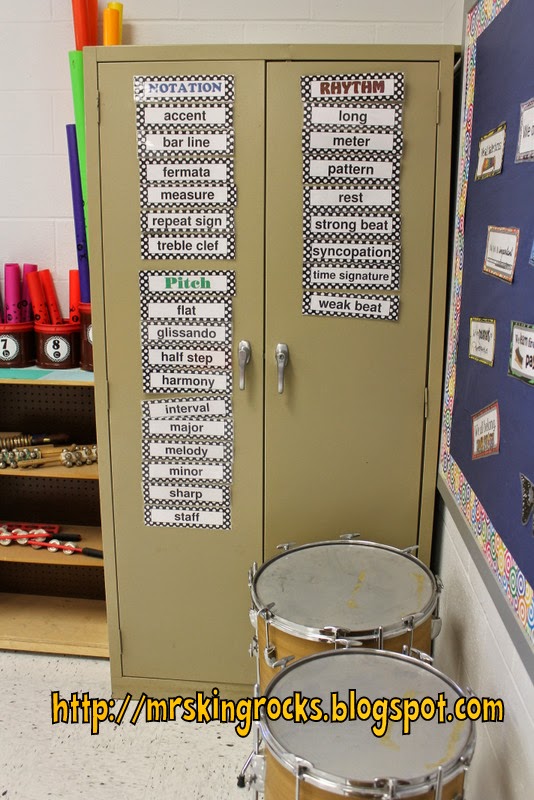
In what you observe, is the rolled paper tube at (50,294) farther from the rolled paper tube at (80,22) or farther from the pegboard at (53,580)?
the pegboard at (53,580)

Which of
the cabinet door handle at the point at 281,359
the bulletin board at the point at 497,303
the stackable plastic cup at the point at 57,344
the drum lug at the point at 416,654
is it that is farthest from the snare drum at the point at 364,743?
the stackable plastic cup at the point at 57,344

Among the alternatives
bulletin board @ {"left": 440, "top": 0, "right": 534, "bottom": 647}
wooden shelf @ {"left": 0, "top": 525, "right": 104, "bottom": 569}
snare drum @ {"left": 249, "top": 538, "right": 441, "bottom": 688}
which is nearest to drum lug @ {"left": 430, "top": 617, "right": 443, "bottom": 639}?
snare drum @ {"left": 249, "top": 538, "right": 441, "bottom": 688}

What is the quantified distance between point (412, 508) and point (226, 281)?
828mm

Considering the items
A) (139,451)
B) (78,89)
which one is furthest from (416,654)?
(78,89)

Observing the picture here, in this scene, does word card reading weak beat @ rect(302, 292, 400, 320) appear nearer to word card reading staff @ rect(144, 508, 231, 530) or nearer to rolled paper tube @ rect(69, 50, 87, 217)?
word card reading staff @ rect(144, 508, 231, 530)

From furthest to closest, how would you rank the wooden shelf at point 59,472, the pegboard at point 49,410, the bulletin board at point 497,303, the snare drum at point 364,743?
the pegboard at point 49,410 < the wooden shelf at point 59,472 < the bulletin board at point 497,303 < the snare drum at point 364,743

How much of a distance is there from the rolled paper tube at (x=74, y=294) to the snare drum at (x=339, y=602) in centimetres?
119

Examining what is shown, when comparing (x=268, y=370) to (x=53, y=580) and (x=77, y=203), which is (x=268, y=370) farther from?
(x=53, y=580)

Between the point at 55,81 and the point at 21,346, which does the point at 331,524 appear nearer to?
the point at 21,346

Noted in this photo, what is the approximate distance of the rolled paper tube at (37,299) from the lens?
7.97 feet

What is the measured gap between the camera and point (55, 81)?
2.39m

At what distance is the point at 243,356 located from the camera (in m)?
1.92

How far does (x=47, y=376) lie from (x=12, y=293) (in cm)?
37

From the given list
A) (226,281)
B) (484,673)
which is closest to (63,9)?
(226,281)
